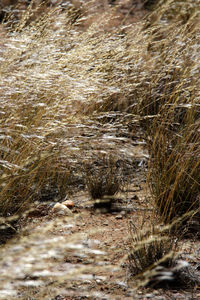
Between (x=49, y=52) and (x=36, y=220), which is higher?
(x=49, y=52)

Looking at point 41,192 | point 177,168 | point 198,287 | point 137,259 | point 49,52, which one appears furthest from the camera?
point 49,52

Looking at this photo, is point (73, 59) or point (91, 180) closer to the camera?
point (91, 180)

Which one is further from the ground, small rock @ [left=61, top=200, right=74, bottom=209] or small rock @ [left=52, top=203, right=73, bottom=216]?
small rock @ [left=52, top=203, right=73, bottom=216]

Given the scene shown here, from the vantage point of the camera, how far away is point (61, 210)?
237cm

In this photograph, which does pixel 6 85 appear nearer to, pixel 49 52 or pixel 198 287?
pixel 49 52

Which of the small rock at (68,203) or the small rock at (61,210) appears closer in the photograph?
the small rock at (61,210)

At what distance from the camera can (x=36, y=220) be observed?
2285 millimetres

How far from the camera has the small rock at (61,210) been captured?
7.72ft

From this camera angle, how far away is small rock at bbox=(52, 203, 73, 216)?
7.72ft

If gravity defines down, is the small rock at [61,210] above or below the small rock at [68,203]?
above

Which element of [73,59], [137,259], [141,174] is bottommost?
[141,174]

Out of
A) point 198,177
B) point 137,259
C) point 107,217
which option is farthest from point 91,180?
point 137,259

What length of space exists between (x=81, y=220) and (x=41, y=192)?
332mm

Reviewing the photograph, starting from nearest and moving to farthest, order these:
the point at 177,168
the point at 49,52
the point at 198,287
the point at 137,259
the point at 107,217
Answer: the point at 198,287 < the point at 137,259 < the point at 177,168 < the point at 107,217 < the point at 49,52
